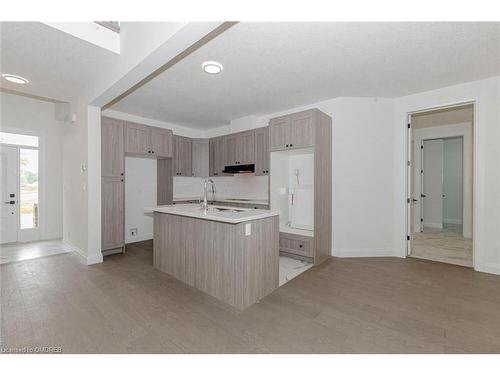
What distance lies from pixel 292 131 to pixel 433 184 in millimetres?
5616

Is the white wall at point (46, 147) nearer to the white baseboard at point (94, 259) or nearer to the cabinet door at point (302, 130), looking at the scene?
the white baseboard at point (94, 259)

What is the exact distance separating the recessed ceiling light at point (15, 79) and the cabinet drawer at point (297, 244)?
4.45 metres

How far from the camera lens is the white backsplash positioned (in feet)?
16.6

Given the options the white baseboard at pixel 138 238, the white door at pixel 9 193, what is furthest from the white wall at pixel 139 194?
the white door at pixel 9 193

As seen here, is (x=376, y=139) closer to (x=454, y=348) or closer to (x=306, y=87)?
(x=306, y=87)

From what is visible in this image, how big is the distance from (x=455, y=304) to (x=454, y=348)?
89 centimetres

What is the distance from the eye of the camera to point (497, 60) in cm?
275

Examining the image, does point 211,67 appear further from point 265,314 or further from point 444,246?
point 444,246

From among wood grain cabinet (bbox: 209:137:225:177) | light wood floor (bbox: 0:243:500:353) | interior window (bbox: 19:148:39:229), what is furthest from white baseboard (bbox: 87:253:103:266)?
wood grain cabinet (bbox: 209:137:225:177)

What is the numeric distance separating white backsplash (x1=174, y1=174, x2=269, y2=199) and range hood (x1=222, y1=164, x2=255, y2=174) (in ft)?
1.21

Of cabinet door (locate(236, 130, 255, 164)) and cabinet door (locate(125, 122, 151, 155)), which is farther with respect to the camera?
cabinet door (locate(236, 130, 255, 164))

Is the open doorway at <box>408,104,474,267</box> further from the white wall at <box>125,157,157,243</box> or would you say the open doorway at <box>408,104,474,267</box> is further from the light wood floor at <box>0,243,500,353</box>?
the white wall at <box>125,157,157,243</box>

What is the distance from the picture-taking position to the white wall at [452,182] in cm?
673

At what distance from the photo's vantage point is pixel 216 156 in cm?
550
